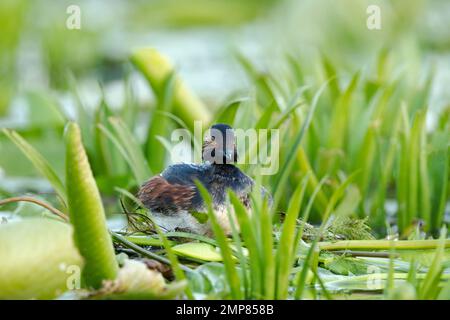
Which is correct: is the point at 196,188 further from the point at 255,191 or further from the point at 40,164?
the point at 40,164

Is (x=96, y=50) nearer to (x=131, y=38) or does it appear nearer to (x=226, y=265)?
(x=131, y=38)

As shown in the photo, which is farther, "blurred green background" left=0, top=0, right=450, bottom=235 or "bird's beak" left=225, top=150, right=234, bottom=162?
"blurred green background" left=0, top=0, right=450, bottom=235

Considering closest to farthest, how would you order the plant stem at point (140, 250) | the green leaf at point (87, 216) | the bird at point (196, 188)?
the green leaf at point (87, 216), the plant stem at point (140, 250), the bird at point (196, 188)

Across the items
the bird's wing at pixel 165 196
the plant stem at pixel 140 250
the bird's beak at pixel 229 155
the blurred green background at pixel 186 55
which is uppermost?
the blurred green background at pixel 186 55

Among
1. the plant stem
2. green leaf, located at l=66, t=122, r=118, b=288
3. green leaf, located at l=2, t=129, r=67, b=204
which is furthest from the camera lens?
green leaf, located at l=2, t=129, r=67, b=204

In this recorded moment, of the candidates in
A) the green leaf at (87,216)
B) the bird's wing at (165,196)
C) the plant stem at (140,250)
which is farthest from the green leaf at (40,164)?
the green leaf at (87,216)

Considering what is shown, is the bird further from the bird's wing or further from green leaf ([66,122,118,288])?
green leaf ([66,122,118,288])

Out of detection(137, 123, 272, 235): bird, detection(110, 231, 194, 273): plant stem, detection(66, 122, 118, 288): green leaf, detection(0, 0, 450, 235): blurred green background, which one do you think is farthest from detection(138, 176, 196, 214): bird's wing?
detection(0, 0, 450, 235): blurred green background

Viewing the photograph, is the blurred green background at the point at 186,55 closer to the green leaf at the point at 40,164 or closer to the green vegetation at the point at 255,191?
the green vegetation at the point at 255,191

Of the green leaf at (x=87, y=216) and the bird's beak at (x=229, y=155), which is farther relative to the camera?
the bird's beak at (x=229, y=155)
